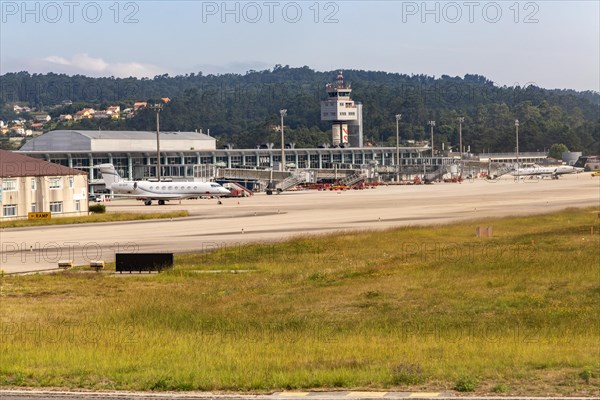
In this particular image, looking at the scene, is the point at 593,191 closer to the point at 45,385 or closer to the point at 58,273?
the point at 58,273

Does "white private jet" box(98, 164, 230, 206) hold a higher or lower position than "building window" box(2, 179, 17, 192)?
lower

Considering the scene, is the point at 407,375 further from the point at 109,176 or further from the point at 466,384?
the point at 109,176

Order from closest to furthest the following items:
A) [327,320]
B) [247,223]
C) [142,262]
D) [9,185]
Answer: [327,320]
[142,262]
[247,223]
[9,185]

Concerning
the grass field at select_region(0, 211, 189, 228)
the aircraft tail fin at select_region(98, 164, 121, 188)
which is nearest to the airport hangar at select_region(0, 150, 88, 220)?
the grass field at select_region(0, 211, 189, 228)

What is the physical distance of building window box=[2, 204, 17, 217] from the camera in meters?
93.0

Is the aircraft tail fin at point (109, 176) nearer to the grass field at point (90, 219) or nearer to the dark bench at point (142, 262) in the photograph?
the grass field at point (90, 219)

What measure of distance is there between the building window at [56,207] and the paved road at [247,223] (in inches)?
467

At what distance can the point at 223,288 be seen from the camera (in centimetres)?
4416

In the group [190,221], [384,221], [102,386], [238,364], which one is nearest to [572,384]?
[238,364]

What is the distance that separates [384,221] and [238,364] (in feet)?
214

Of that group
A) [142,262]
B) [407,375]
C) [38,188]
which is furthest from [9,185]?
[407,375]

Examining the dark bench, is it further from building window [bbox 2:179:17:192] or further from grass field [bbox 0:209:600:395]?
building window [bbox 2:179:17:192]

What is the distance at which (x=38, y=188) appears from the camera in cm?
9738

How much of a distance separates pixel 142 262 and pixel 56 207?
50537 mm
